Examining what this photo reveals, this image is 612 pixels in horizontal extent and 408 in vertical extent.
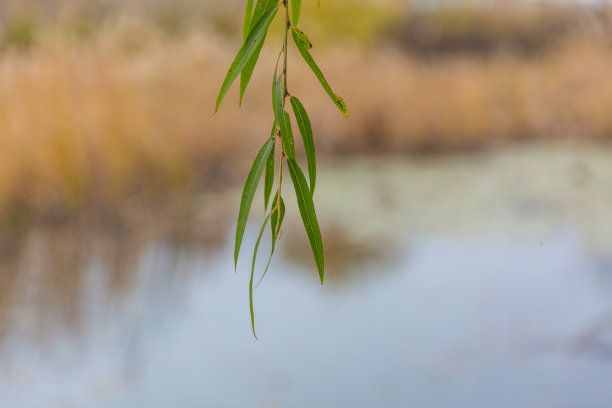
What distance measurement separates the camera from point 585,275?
9.75 ft

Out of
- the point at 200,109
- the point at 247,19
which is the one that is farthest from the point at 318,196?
the point at 247,19

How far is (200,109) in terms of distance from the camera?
3.69 m

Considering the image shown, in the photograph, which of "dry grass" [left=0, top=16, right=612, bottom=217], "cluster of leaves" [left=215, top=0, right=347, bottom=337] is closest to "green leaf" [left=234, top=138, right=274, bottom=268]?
"cluster of leaves" [left=215, top=0, right=347, bottom=337]

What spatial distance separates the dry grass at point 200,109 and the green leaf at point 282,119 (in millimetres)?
2514

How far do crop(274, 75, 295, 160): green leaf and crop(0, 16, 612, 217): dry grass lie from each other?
2.51 m

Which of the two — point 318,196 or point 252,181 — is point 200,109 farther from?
point 252,181

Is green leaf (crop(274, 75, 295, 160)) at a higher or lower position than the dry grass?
lower

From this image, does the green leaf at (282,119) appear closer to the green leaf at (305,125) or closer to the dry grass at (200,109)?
the green leaf at (305,125)

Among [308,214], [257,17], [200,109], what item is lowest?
[308,214]

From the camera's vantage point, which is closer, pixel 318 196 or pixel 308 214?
pixel 308 214

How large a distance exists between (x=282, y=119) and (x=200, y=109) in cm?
315

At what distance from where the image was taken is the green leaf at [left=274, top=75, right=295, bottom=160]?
22.9 inches

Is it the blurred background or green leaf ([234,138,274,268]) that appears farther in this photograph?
the blurred background

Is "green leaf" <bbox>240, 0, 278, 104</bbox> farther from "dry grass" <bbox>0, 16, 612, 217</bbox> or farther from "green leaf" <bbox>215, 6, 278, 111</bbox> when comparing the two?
"dry grass" <bbox>0, 16, 612, 217</bbox>
